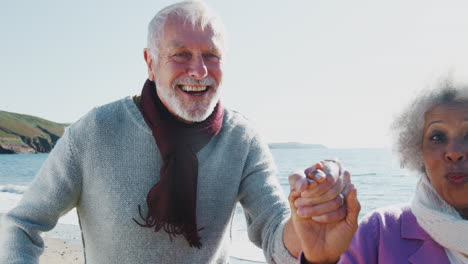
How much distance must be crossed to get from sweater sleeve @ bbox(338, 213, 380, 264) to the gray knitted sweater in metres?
0.44

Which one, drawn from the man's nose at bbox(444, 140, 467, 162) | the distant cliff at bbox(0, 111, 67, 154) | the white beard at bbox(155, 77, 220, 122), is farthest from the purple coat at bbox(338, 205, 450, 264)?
the distant cliff at bbox(0, 111, 67, 154)

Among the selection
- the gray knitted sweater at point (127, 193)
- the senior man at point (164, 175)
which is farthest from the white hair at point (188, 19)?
the gray knitted sweater at point (127, 193)

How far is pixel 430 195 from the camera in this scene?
7.25 ft

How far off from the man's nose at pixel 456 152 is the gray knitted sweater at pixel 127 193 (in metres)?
0.86

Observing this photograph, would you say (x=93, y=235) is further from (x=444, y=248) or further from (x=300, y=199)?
(x=444, y=248)

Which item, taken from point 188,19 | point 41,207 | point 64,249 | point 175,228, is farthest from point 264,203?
point 64,249

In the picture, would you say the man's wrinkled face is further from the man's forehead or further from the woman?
the woman

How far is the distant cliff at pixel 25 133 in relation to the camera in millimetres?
95250

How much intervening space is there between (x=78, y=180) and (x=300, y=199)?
1385mm

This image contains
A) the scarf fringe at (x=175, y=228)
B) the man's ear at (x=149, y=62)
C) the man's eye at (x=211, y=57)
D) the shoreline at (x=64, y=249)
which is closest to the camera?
the scarf fringe at (x=175, y=228)

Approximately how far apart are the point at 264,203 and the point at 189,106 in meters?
0.68

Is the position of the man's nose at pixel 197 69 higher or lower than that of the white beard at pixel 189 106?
higher

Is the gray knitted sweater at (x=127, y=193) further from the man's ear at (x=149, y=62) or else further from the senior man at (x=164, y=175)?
the man's ear at (x=149, y=62)

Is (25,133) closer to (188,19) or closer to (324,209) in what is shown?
(188,19)
